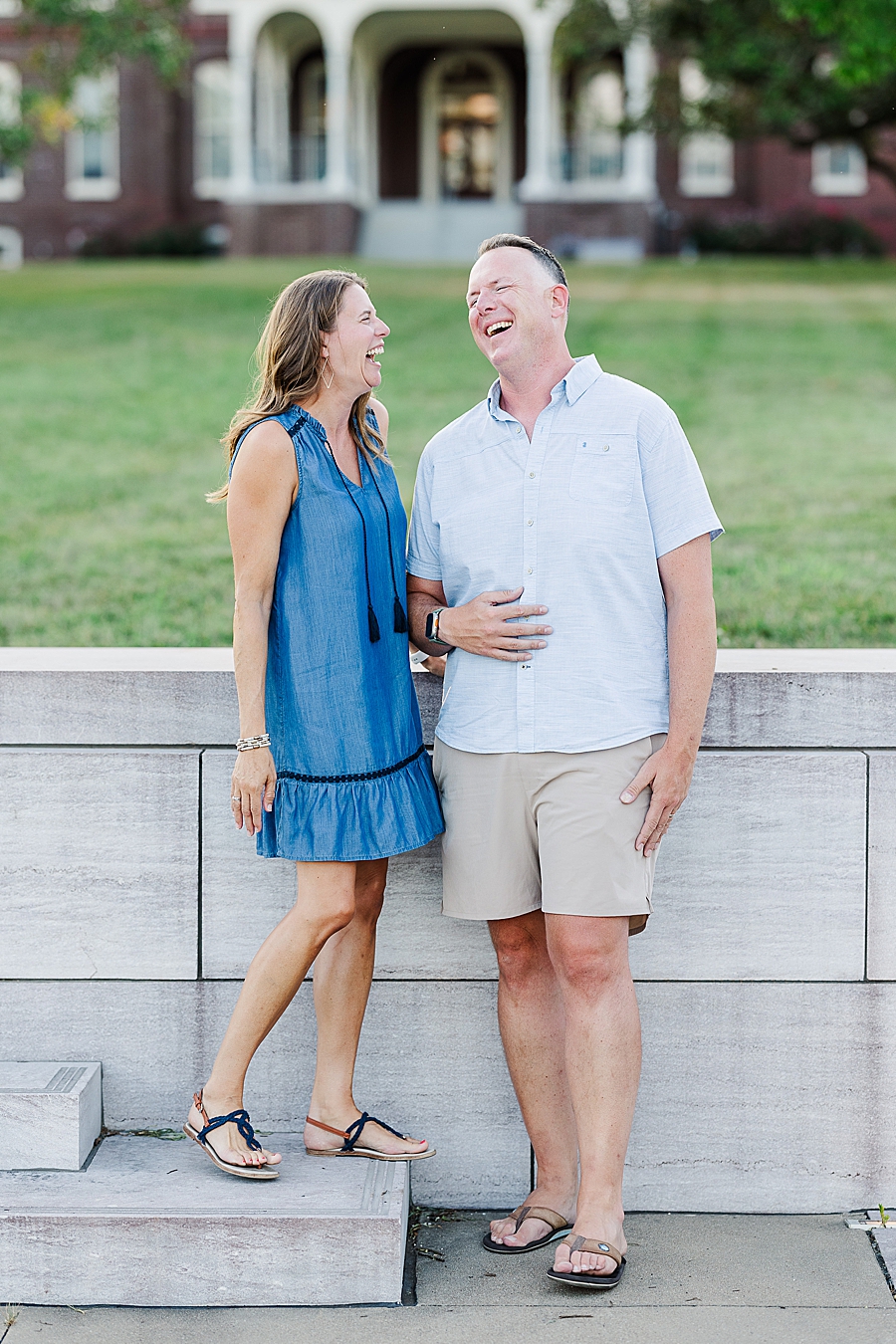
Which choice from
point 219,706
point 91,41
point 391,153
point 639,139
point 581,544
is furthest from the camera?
point 391,153

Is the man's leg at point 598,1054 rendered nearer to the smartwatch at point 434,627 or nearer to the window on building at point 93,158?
the smartwatch at point 434,627

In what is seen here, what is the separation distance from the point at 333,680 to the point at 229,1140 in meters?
1.13

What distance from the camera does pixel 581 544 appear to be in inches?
124

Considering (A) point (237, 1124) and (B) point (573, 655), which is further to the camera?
(A) point (237, 1124)

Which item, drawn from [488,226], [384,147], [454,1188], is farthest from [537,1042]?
[384,147]

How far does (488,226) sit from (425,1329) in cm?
2950

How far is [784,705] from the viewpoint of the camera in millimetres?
3660

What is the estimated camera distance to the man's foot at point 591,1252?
327 centimetres

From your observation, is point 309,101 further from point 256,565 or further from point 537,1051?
point 537,1051

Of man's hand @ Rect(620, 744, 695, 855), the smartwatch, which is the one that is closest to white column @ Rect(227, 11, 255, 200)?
the smartwatch

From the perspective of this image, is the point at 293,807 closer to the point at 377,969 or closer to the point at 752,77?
the point at 377,969

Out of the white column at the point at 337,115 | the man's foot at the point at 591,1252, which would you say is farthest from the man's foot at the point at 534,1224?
the white column at the point at 337,115

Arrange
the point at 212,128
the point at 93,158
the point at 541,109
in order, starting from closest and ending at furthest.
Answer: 1. the point at 541,109
2. the point at 212,128
3. the point at 93,158

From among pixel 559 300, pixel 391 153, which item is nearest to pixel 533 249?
pixel 559 300
